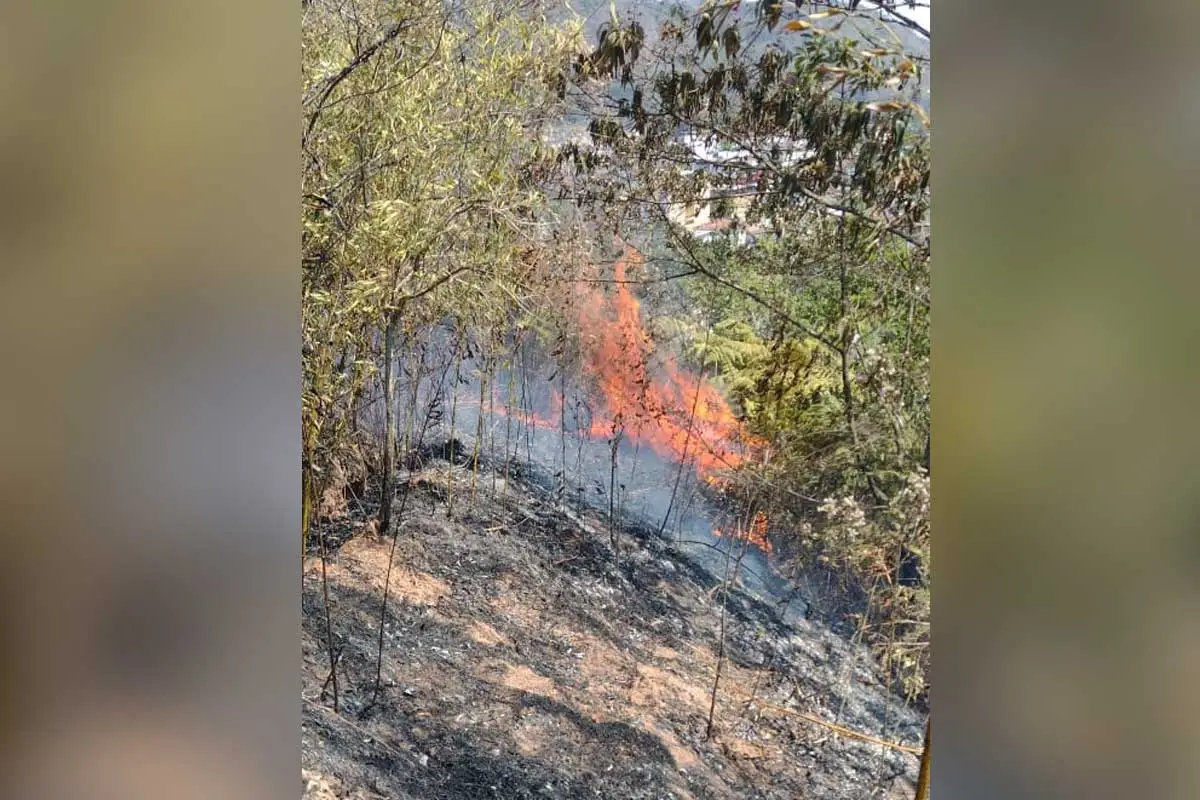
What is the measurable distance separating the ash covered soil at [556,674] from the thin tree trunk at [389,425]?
0.16ft

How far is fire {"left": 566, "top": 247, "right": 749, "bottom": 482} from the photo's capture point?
1765 mm

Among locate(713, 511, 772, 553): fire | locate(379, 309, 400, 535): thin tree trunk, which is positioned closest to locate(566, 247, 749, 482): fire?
locate(713, 511, 772, 553): fire

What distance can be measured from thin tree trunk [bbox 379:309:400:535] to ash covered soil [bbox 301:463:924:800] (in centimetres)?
5

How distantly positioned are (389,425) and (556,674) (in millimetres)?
707

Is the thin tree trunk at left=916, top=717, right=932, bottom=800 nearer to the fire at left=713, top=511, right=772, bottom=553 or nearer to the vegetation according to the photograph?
the vegetation

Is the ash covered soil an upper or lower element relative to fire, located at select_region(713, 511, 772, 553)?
lower

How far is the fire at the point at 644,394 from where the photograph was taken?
69.5 inches

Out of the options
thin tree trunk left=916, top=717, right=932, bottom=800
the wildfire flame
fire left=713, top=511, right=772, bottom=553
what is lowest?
thin tree trunk left=916, top=717, right=932, bottom=800
